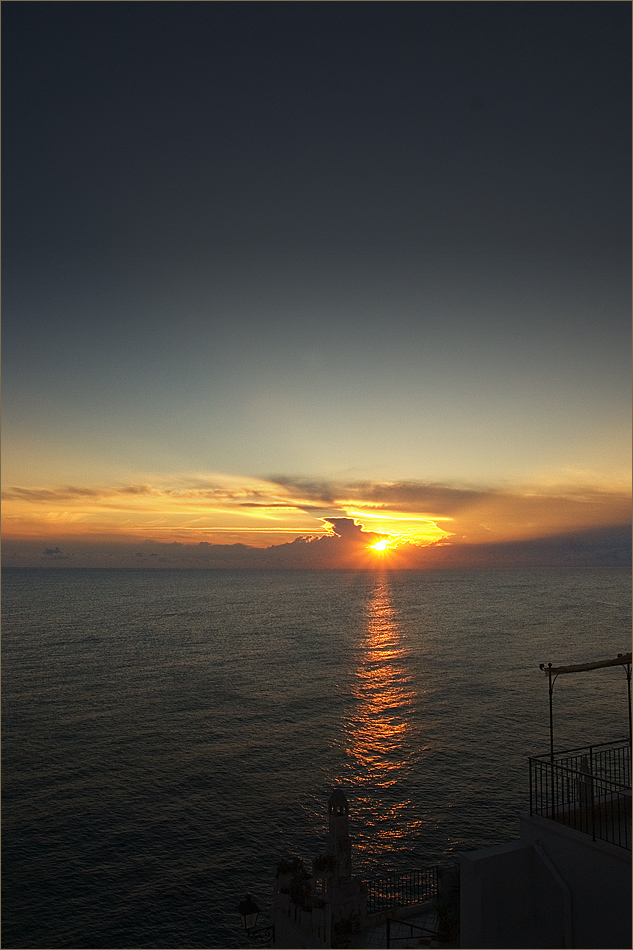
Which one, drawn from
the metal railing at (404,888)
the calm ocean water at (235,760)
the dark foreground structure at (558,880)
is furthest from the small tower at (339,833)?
the calm ocean water at (235,760)

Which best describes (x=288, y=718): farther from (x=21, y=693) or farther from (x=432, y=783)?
(x=21, y=693)

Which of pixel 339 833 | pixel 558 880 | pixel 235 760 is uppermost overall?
pixel 558 880

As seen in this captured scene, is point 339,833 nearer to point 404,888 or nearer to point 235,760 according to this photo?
point 404,888

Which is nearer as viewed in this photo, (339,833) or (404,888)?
(339,833)

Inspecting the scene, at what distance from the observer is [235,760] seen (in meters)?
48.3

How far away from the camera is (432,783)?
142 feet

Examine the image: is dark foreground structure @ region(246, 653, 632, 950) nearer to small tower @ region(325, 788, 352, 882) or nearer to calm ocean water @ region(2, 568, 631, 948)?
small tower @ region(325, 788, 352, 882)

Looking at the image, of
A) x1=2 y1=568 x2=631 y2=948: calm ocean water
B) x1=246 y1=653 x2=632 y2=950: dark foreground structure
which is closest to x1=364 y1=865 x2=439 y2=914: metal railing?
x1=2 y1=568 x2=631 y2=948: calm ocean water

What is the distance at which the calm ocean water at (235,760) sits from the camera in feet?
102

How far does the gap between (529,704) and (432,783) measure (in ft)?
74.9

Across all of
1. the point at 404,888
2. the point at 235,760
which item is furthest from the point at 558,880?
the point at 235,760

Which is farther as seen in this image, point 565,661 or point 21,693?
point 565,661

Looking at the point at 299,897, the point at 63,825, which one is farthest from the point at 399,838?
the point at 63,825

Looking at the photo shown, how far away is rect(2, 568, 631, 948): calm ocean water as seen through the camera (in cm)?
3109
